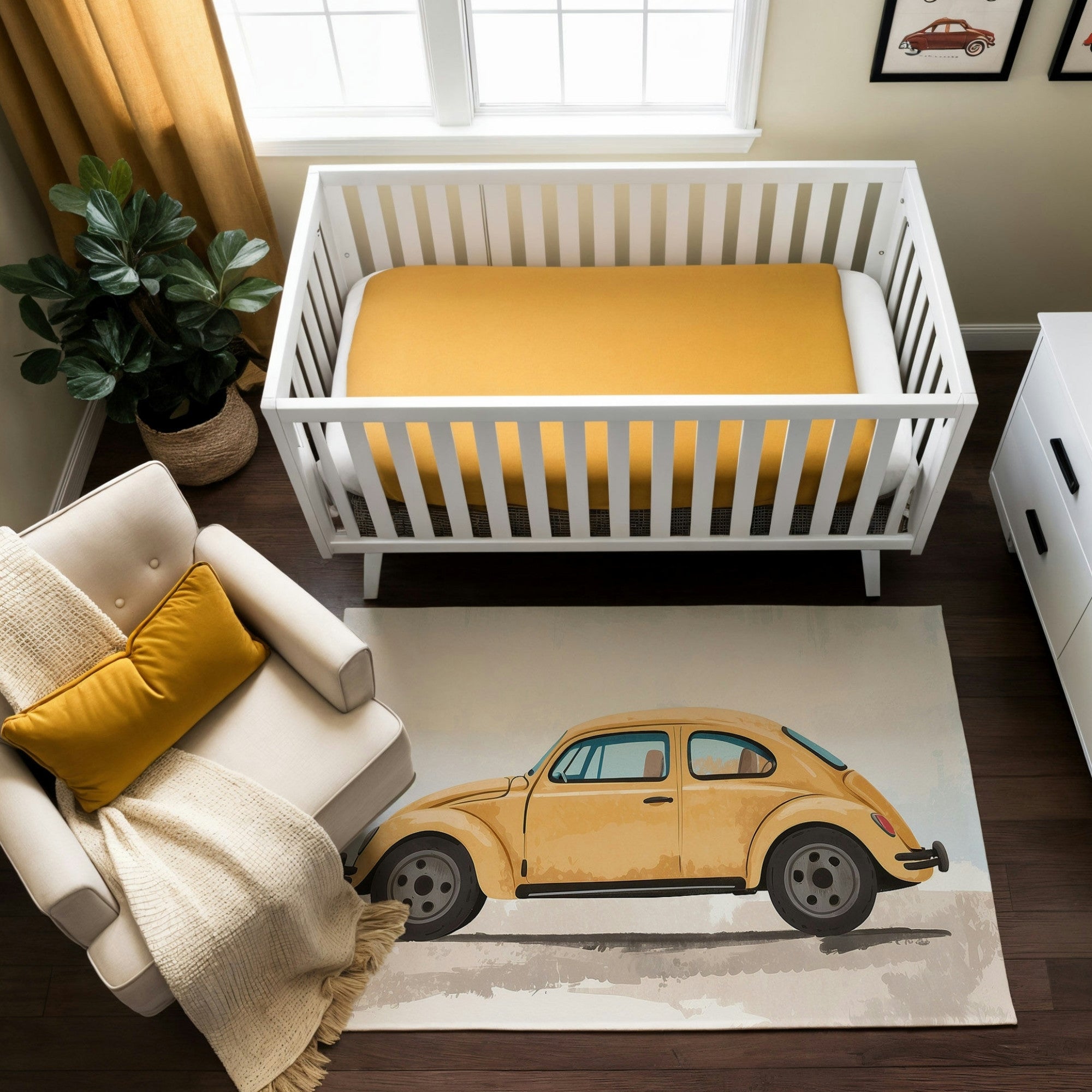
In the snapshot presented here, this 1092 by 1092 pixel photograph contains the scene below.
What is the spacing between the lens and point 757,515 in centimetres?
212

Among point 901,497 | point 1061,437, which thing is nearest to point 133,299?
point 901,497

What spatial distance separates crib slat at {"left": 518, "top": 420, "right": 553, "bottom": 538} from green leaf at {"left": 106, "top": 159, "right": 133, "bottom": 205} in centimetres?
110

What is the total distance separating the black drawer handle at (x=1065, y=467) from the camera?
1.91 m

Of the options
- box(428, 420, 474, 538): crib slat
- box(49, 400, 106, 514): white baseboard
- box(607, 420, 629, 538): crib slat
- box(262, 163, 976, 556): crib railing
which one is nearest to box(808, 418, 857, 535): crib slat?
box(262, 163, 976, 556): crib railing

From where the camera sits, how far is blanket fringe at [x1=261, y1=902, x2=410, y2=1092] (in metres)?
1.71

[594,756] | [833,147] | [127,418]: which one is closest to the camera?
[594,756]

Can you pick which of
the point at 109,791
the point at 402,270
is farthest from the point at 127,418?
the point at 109,791

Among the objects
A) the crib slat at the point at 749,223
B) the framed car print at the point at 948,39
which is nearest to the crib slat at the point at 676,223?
the crib slat at the point at 749,223

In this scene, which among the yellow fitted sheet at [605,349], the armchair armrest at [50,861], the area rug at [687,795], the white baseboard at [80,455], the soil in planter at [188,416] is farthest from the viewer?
the white baseboard at [80,455]

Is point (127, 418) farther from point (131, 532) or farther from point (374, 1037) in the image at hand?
point (374, 1037)

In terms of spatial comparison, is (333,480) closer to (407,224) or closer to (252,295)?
(252,295)

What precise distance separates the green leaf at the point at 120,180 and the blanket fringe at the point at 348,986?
65.9 inches

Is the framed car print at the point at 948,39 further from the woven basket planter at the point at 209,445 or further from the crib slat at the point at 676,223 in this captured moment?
the woven basket planter at the point at 209,445

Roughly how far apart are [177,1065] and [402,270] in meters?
A: 1.88
